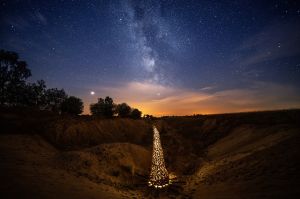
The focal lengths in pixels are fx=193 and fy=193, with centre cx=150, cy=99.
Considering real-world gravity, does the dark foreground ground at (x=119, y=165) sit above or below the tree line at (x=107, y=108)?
below

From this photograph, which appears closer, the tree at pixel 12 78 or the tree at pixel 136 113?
the tree at pixel 12 78

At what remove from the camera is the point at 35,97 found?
49.6 metres

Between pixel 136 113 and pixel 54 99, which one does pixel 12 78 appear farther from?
pixel 136 113

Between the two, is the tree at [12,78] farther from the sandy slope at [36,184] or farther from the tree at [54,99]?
the sandy slope at [36,184]

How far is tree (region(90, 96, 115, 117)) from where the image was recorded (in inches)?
2147

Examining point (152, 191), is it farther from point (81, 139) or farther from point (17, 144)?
point (81, 139)

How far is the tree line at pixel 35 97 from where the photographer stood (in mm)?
38625

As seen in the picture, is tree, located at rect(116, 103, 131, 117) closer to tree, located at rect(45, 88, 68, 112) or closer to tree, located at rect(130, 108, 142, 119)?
tree, located at rect(130, 108, 142, 119)

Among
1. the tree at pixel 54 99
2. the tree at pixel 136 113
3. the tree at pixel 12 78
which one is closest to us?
the tree at pixel 12 78

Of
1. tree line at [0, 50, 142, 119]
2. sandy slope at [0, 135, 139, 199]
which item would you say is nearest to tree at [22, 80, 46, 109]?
tree line at [0, 50, 142, 119]

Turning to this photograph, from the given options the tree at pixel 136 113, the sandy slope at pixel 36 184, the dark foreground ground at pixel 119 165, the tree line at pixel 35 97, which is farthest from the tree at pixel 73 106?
the sandy slope at pixel 36 184

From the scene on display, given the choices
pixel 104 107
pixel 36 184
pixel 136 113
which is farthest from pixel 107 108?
pixel 36 184

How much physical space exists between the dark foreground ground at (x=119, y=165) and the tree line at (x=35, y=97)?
14.1m

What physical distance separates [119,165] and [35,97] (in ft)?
136
